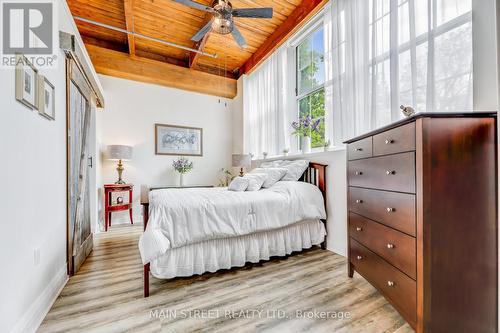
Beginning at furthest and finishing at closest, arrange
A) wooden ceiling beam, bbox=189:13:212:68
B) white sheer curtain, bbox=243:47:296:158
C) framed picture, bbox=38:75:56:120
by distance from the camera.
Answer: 1. white sheer curtain, bbox=243:47:296:158
2. wooden ceiling beam, bbox=189:13:212:68
3. framed picture, bbox=38:75:56:120

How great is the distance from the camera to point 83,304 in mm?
1531

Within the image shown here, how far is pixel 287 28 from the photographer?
3391 mm

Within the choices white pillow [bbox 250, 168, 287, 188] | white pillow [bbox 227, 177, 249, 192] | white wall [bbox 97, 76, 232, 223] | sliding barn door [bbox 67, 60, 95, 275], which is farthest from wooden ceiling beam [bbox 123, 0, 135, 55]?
white pillow [bbox 250, 168, 287, 188]

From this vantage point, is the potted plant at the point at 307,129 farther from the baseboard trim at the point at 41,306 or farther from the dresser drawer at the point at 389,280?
the baseboard trim at the point at 41,306

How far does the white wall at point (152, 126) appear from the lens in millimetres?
4160

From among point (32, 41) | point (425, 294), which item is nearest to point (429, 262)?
point (425, 294)

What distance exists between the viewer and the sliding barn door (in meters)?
1.94

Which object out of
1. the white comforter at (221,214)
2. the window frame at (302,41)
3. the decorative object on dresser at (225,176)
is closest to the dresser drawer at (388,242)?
the white comforter at (221,214)

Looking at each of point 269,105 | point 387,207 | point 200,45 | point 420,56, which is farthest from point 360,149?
point 200,45

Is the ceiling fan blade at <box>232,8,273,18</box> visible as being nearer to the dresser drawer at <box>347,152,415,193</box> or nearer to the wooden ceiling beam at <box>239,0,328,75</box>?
the wooden ceiling beam at <box>239,0,328,75</box>

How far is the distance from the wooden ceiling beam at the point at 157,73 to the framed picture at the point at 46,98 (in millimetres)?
2885

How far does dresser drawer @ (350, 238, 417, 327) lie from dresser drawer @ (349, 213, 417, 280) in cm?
4

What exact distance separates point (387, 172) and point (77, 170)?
2.71 meters

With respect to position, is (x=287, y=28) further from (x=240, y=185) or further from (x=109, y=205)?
(x=109, y=205)
